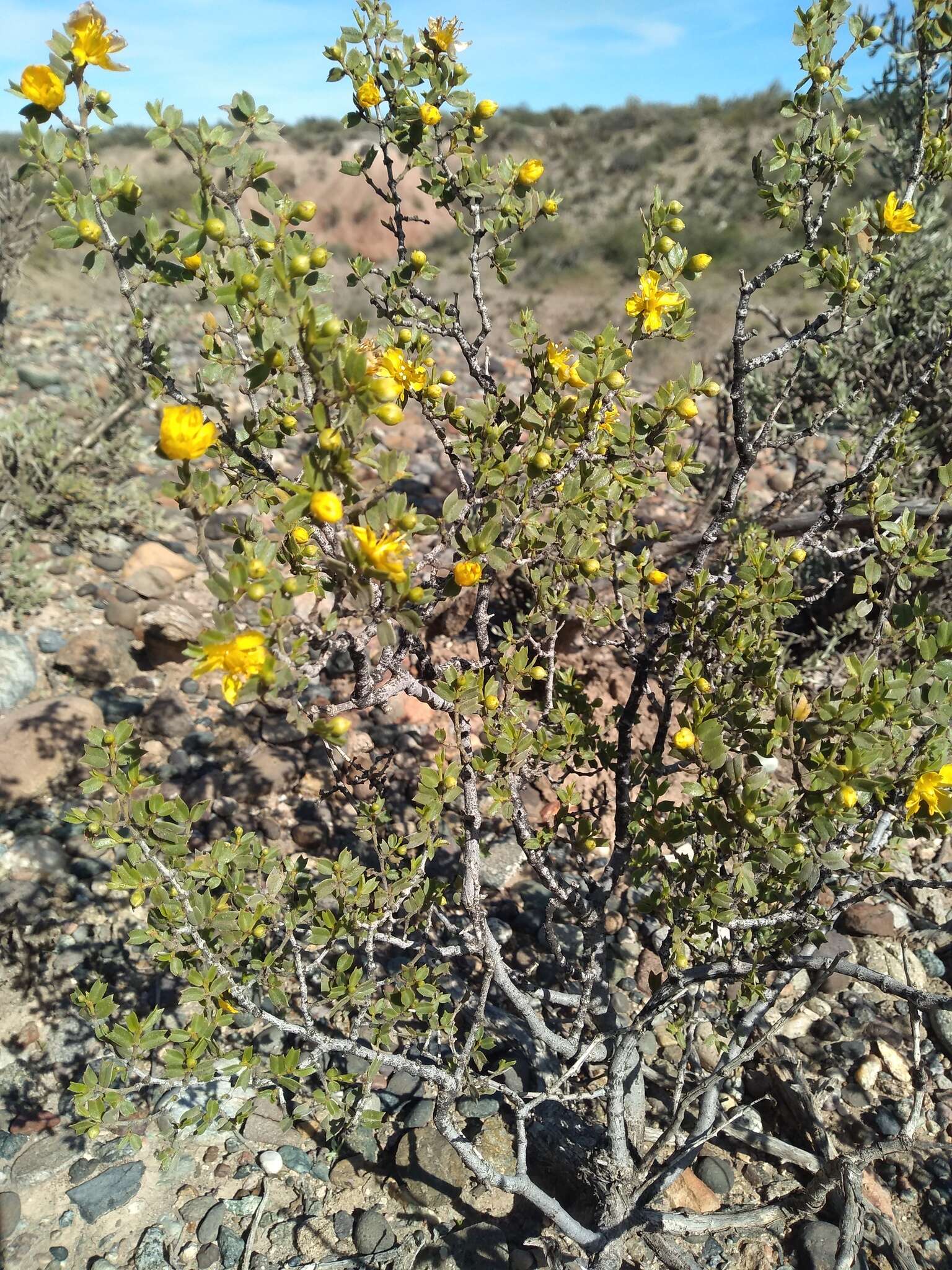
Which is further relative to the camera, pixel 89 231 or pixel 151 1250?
pixel 151 1250

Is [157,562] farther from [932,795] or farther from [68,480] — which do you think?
[932,795]

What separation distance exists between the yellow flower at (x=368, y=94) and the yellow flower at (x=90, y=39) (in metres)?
0.54

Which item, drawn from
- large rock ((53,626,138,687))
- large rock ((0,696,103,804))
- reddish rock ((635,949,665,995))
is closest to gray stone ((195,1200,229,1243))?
reddish rock ((635,949,665,995))

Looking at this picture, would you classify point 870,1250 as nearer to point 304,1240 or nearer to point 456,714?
point 304,1240

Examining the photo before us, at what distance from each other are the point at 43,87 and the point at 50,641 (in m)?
2.81

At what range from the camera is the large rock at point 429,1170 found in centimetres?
217

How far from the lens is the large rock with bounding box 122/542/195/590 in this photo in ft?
13.9

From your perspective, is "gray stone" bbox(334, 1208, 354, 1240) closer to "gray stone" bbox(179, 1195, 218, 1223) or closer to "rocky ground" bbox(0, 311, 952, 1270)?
"rocky ground" bbox(0, 311, 952, 1270)

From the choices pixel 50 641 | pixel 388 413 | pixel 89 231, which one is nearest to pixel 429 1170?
pixel 388 413

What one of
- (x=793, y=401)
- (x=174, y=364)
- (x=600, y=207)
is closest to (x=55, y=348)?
(x=174, y=364)

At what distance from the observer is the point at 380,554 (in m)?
1.17

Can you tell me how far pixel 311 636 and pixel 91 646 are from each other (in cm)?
258

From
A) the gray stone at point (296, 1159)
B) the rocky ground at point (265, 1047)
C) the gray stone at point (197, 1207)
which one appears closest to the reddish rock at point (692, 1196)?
the rocky ground at point (265, 1047)

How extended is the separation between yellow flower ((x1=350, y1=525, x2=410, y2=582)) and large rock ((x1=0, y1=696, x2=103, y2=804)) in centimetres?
216
